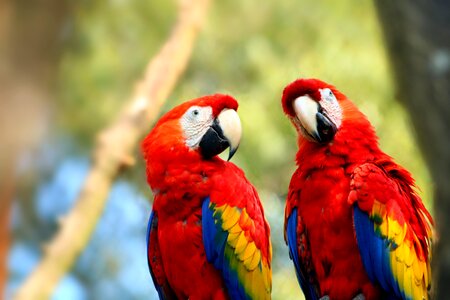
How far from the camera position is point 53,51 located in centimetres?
520

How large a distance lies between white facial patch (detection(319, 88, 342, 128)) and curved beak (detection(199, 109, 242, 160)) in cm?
21

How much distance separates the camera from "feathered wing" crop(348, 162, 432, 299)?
1676 millimetres

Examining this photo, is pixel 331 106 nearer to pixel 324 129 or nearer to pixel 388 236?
pixel 324 129

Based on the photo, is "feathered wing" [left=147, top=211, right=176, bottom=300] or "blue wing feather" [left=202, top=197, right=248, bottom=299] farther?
"feathered wing" [left=147, top=211, right=176, bottom=300]

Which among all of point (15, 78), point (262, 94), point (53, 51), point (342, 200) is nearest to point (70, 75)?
point (53, 51)

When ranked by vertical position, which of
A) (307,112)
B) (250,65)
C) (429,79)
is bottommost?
(429,79)

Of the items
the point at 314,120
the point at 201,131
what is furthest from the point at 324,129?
the point at 201,131

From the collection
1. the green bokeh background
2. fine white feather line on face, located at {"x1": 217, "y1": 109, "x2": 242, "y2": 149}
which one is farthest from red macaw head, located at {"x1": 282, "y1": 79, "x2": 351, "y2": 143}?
the green bokeh background

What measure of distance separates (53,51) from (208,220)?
11.9 feet

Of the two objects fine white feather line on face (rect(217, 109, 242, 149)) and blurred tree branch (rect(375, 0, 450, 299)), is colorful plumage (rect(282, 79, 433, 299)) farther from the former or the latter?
blurred tree branch (rect(375, 0, 450, 299))

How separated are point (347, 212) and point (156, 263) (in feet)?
1.65

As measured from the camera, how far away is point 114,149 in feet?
11.7

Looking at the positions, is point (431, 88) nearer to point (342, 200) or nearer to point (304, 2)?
point (342, 200)

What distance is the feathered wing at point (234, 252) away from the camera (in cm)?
182
